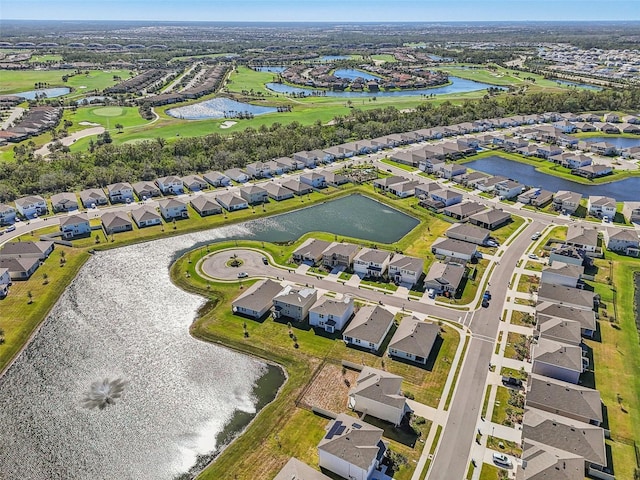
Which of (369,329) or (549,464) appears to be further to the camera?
(369,329)

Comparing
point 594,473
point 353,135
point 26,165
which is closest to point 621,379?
point 594,473

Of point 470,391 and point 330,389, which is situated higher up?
point 470,391

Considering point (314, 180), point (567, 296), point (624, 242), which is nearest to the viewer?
point (567, 296)

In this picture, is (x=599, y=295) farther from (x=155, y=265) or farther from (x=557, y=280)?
(x=155, y=265)

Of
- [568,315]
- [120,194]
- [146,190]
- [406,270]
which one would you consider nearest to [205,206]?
[146,190]

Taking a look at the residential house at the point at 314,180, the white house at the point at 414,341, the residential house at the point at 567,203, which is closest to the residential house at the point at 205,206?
the residential house at the point at 314,180

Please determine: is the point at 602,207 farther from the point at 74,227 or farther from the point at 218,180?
the point at 74,227

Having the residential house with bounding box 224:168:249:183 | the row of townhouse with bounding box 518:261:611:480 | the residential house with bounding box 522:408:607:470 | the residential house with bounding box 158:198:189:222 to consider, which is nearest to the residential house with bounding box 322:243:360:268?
the row of townhouse with bounding box 518:261:611:480
